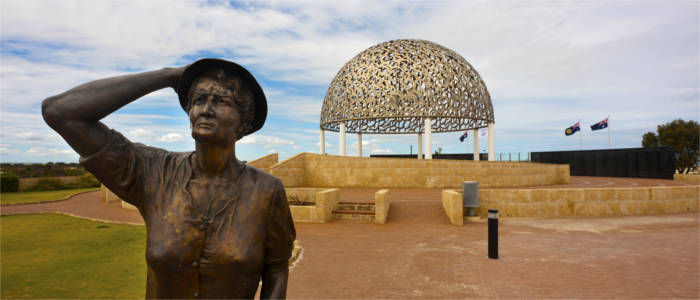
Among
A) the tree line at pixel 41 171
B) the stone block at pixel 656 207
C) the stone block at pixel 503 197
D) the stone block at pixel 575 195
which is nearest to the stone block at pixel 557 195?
the stone block at pixel 575 195

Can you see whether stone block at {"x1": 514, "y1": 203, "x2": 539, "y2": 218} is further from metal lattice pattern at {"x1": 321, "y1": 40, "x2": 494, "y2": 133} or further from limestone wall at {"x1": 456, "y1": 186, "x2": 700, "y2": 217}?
metal lattice pattern at {"x1": 321, "y1": 40, "x2": 494, "y2": 133}

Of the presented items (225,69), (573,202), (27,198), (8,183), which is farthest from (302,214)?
(8,183)

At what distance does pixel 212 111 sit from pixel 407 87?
21364 mm

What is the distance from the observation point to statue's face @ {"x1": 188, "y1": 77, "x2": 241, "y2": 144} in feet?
5.25

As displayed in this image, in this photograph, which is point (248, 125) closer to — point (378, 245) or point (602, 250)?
point (378, 245)

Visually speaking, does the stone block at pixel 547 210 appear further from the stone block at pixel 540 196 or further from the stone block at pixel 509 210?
the stone block at pixel 509 210

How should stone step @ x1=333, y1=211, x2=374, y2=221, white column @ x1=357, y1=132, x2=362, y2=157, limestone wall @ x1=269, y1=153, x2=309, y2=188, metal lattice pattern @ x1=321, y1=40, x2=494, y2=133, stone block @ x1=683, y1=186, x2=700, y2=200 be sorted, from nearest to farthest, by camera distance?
stone step @ x1=333, y1=211, x2=374, y2=221, stone block @ x1=683, y1=186, x2=700, y2=200, limestone wall @ x1=269, y1=153, x2=309, y2=188, metal lattice pattern @ x1=321, y1=40, x2=494, y2=133, white column @ x1=357, y1=132, x2=362, y2=157

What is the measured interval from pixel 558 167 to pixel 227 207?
77.3 feet

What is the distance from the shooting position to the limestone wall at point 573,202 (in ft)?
36.5

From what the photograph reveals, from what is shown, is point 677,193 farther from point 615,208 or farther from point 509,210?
point 509,210

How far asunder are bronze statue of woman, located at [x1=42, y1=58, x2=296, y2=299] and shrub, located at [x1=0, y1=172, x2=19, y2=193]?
2992 centimetres

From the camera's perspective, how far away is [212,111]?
1.62 meters

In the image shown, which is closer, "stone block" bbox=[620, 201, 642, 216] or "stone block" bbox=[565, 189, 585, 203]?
"stone block" bbox=[565, 189, 585, 203]

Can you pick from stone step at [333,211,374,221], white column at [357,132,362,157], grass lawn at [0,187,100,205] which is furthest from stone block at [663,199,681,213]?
grass lawn at [0,187,100,205]
